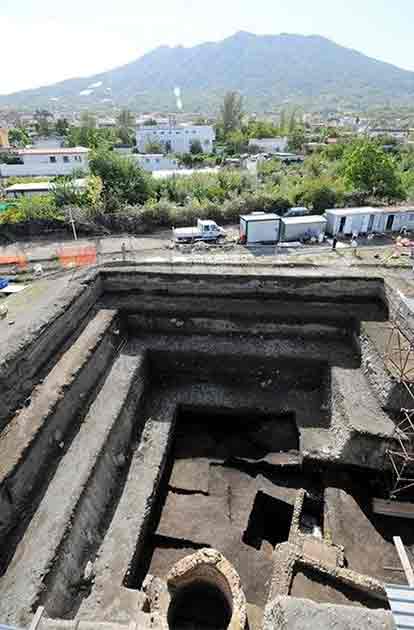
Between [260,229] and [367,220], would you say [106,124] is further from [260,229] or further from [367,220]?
[367,220]

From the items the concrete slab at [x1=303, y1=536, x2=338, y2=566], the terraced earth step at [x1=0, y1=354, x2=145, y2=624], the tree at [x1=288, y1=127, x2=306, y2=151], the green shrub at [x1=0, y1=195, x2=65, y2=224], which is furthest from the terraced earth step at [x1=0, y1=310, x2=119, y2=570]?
the tree at [x1=288, y1=127, x2=306, y2=151]

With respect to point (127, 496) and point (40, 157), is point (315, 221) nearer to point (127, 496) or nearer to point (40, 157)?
point (127, 496)

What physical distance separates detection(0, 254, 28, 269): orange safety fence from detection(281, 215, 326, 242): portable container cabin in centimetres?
1510

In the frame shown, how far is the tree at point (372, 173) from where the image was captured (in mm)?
28250

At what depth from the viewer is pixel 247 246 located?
22297mm

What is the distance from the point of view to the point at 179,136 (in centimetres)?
5562

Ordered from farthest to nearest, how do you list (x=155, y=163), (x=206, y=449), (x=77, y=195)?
(x=155, y=163) < (x=77, y=195) < (x=206, y=449)

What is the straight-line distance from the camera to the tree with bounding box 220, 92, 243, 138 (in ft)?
216

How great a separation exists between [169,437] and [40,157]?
137 ft

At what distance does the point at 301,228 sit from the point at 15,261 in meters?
16.9

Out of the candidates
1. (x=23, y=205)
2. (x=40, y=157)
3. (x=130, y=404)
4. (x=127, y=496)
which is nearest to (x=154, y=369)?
Answer: (x=130, y=404)

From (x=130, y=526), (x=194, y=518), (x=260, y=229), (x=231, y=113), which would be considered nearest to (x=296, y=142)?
(x=231, y=113)

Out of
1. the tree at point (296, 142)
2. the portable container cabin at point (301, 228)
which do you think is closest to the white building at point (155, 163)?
the portable container cabin at point (301, 228)

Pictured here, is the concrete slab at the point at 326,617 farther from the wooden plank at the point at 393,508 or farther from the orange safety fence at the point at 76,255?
the orange safety fence at the point at 76,255
